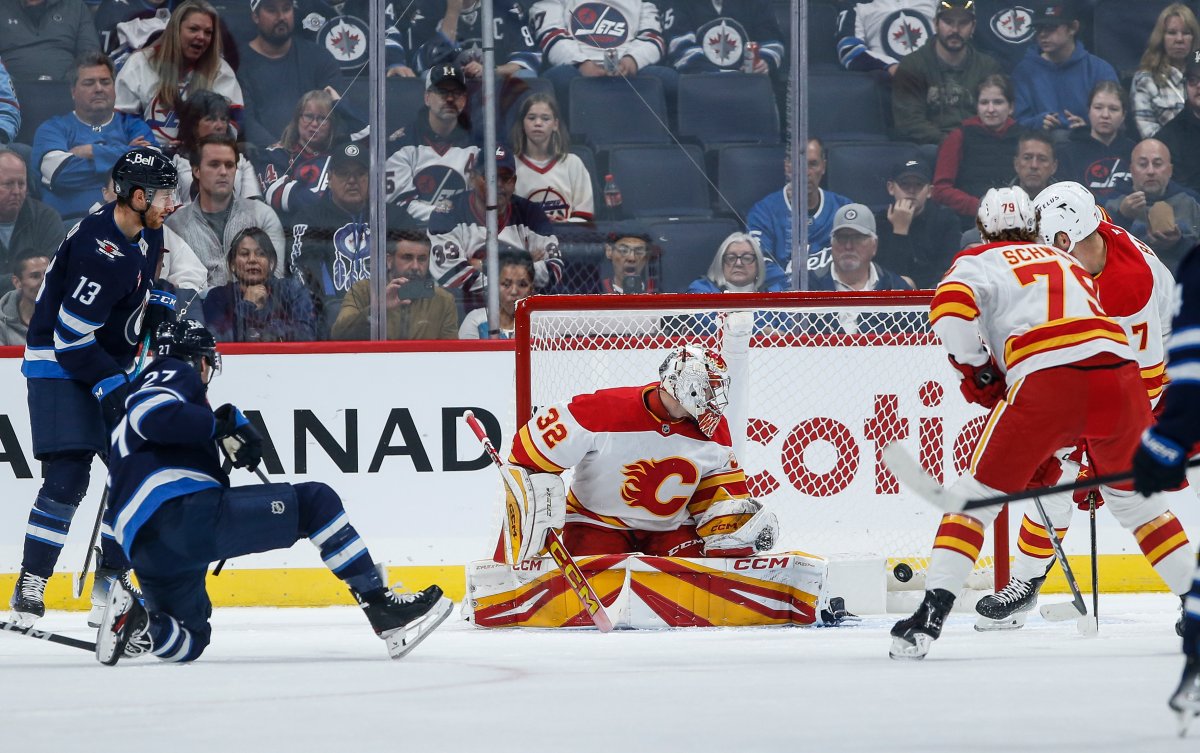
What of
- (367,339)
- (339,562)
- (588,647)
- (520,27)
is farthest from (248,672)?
(520,27)

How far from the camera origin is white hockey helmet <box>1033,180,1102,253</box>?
4086mm

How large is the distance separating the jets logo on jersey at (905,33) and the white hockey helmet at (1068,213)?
75.5 inches

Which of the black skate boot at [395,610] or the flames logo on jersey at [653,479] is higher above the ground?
the flames logo on jersey at [653,479]

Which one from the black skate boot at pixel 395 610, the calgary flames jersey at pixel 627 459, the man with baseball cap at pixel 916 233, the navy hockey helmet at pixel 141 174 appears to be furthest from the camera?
the man with baseball cap at pixel 916 233

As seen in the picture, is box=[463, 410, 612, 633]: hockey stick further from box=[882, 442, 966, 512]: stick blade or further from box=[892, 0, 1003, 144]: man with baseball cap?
box=[892, 0, 1003, 144]: man with baseball cap

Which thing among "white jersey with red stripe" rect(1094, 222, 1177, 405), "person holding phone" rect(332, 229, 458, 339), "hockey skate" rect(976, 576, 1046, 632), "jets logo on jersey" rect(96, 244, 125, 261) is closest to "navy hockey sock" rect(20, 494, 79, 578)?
"jets logo on jersey" rect(96, 244, 125, 261)

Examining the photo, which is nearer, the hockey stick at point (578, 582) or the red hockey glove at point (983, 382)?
the red hockey glove at point (983, 382)

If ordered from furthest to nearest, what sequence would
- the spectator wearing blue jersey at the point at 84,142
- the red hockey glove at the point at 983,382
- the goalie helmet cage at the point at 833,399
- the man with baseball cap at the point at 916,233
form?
the man with baseball cap at the point at 916,233
the spectator wearing blue jersey at the point at 84,142
the goalie helmet cage at the point at 833,399
the red hockey glove at the point at 983,382

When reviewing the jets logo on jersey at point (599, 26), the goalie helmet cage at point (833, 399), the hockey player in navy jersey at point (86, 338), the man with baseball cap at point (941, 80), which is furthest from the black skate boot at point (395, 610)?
the man with baseball cap at point (941, 80)

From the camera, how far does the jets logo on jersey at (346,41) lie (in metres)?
5.60

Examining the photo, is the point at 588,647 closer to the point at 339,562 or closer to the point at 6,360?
the point at 339,562

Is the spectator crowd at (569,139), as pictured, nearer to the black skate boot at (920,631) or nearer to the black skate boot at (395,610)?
the black skate boot at (395,610)

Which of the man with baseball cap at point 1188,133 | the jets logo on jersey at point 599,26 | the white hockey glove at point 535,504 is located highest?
the jets logo on jersey at point 599,26

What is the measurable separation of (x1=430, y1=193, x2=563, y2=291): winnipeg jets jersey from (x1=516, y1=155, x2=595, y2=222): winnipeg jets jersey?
0.15ft
